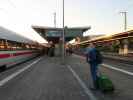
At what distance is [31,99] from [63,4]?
27316 millimetres

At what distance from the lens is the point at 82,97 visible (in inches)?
354

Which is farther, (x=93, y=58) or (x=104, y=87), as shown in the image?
(x=93, y=58)

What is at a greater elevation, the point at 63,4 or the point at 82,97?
the point at 63,4

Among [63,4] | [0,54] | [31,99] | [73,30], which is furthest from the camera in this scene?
[73,30]

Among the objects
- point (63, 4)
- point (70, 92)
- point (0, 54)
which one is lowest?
point (70, 92)

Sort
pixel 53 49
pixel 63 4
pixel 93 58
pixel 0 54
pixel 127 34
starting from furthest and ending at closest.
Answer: pixel 53 49 → pixel 63 4 → pixel 127 34 → pixel 0 54 → pixel 93 58

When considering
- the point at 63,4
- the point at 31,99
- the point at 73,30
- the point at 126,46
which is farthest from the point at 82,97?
the point at 73,30

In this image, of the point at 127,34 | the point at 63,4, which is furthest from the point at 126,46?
the point at 63,4

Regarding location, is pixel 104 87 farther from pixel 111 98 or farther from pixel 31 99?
pixel 31 99

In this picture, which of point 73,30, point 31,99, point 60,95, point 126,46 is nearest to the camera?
point 31,99

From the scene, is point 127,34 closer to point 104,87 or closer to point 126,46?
point 126,46

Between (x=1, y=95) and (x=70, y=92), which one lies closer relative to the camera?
(x=1, y=95)

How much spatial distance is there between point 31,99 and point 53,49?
51.0 metres

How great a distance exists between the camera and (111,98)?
8820 mm
